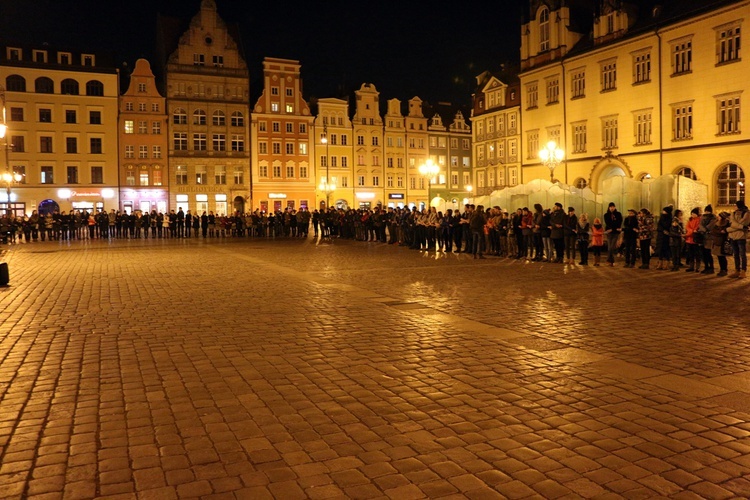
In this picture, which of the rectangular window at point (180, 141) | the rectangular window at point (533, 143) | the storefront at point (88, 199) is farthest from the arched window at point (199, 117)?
the rectangular window at point (533, 143)

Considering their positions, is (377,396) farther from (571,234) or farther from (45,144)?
(45,144)

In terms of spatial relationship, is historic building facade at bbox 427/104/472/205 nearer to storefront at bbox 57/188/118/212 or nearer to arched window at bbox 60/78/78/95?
storefront at bbox 57/188/118/212

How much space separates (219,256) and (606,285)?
14.7 m

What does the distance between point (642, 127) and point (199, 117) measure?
1692 inches

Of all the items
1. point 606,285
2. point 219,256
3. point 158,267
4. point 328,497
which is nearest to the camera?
point 328,497

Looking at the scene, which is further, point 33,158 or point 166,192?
point 166,192

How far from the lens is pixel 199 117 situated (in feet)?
218

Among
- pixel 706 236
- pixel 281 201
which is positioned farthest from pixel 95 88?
pixel 706 236

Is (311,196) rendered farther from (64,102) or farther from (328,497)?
(328,497)

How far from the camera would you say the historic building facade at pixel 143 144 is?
63.8m

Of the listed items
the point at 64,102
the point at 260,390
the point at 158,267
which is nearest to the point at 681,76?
the point at 158,267

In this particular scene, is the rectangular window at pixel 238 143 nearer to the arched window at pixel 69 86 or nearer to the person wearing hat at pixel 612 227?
the arched window at pixel 69 86

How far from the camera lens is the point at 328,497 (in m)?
4.12

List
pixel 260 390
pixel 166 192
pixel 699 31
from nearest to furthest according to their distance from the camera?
pixel 260 390
pixel 699 31
pixel 166 192
